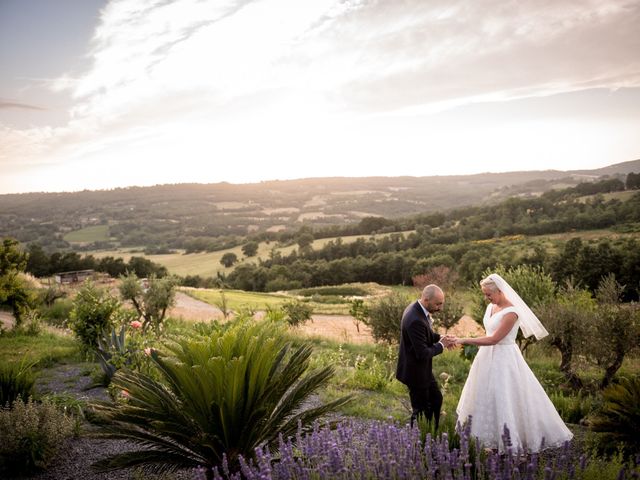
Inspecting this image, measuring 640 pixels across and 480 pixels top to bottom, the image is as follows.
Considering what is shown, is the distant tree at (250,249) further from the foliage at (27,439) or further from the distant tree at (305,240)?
the foliage at (27,439)

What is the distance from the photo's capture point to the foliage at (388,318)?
558 inches

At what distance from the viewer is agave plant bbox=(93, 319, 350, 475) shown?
13.1ft

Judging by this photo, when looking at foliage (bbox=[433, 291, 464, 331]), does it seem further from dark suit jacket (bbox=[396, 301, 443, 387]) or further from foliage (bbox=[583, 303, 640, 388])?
dark suit jacket (bbox=[396, 301, 443, 387])

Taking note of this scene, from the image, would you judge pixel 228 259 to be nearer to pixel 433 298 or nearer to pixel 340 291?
pixel 340 291

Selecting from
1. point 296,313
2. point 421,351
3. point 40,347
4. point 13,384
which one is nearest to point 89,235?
point 296,313

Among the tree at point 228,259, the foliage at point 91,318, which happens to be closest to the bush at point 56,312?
the foliage at point 91,318

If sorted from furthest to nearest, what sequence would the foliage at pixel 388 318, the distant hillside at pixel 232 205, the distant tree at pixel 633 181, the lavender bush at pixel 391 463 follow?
the distant hillside at pixel 232 205 → the distant tree at pixel 633 181 → the foliage at pixel 388 318 → the lavender bush at pixel 391 463

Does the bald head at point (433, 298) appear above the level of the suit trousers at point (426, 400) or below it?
above

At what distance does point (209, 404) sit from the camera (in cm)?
405

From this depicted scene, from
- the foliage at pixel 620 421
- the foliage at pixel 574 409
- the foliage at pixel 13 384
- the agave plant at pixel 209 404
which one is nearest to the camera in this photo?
the agave plant at pixel 209 404

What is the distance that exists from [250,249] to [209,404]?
78.8 metres

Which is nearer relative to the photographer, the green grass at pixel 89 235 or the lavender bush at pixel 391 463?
the lavender bush at pixel 391 463

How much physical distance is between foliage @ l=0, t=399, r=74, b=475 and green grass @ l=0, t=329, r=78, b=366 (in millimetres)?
5404

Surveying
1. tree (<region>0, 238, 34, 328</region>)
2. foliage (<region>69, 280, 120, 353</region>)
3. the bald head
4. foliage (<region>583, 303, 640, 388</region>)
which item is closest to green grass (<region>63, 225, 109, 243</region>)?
tree (<region>0, 238, 34, 328</region>)
